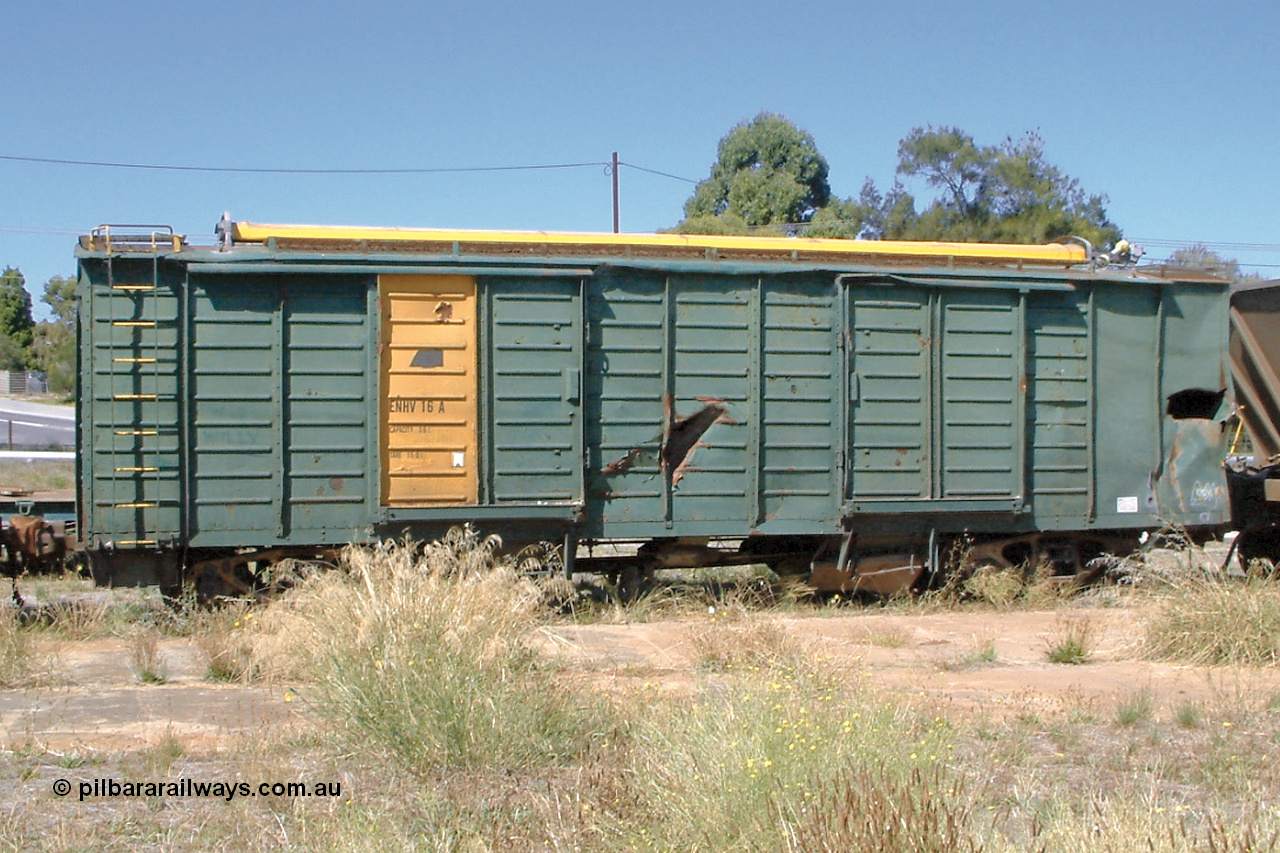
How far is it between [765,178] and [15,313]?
2278 inches

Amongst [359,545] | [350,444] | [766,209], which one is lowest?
[359,545]

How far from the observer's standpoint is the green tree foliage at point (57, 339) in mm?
61469

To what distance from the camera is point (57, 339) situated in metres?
71.8

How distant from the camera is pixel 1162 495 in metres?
11.2

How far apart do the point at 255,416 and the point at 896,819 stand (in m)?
7.22

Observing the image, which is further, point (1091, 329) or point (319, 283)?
point (1091, 329)

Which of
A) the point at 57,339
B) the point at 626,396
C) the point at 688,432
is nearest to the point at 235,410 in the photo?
the point at 626,396

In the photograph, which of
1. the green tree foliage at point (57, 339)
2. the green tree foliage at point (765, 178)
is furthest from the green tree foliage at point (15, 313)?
the green tree foliage at point (765, 178)

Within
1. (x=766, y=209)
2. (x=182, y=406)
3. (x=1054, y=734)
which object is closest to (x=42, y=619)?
(x=182, y=406)

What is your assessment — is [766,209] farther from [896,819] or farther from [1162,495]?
[896,819]

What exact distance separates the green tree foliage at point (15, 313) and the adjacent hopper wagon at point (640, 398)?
7572cm

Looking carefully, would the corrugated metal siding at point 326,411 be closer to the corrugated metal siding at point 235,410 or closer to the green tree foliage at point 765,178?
the corrugated metal siding at point 235,410

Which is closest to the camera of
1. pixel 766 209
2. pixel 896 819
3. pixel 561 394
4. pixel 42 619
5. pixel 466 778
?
pixel 896 819

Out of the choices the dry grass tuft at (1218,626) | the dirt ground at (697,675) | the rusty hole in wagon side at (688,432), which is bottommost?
the dirt ground at (697,675)
